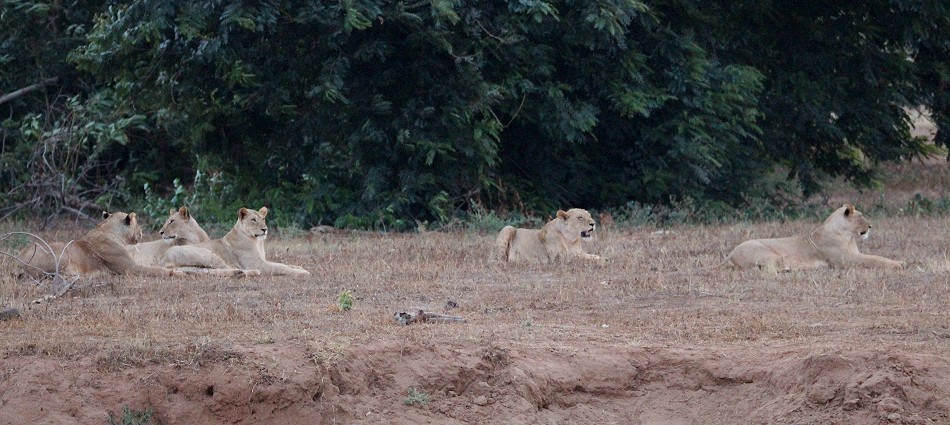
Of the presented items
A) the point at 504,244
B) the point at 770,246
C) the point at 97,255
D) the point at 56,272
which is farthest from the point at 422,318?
the point at 770,246

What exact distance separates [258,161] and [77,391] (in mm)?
10421

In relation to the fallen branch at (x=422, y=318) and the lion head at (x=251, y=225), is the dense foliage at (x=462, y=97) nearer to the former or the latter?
the lion head at (x=251, y=225)

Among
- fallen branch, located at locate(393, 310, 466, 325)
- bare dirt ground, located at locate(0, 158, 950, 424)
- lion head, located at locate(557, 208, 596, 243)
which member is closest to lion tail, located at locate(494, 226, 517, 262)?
lion head, located at locate(557, 208, 596, 243)

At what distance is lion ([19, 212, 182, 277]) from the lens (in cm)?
1190

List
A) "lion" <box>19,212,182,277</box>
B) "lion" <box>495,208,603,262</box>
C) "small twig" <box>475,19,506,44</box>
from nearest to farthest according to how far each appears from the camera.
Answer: "lion" <box>19,212,182,277</box>
"lion" <box>495,208,603,262</box>
"small twig" <box>475,19,506,44</box>

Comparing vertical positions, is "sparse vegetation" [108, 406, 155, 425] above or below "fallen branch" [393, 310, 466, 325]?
below

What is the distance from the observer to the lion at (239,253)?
1230 cm

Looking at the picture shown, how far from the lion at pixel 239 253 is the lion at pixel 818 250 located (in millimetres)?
4138

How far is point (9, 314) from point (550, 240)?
5699 mm

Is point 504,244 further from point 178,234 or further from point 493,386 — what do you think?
point 493,386

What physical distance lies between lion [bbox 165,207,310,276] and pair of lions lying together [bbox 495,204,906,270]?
2.32 m

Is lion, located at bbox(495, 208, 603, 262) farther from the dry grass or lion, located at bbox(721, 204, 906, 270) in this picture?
lion, located at bbox(721, 204, 906, 270)

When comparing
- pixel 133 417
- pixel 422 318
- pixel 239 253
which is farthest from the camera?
pixel 239 253

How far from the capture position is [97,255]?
1214 centimetres
